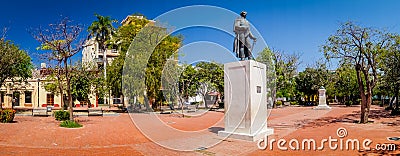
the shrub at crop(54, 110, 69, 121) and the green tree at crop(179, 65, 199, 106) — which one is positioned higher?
the green tree at crop(179, 65, 199, 106)

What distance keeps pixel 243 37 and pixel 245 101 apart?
2414 millimetres

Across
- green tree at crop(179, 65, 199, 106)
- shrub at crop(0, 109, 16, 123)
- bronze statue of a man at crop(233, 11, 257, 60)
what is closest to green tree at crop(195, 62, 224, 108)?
green tree at crop(179, 65, 199, 106)

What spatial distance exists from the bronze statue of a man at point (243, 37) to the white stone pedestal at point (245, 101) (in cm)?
51

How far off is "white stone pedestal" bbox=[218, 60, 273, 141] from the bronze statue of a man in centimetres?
51

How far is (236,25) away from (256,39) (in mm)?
978

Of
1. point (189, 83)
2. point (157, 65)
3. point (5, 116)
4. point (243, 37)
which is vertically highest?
point (157, 65)

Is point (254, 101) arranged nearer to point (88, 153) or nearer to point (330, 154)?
point (330, 154)

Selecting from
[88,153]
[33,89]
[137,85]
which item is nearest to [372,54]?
[88,153]

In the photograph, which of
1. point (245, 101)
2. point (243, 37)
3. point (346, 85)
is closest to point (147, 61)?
point (243, 37)

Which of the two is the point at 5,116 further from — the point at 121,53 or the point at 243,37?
the point at 243,37

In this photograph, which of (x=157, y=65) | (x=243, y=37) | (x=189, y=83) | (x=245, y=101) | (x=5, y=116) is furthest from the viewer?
(x=189, y=83)

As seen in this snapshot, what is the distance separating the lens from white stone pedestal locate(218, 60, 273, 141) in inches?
403

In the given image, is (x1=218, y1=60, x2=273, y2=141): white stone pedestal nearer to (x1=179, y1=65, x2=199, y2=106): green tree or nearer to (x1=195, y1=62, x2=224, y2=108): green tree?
(x1=179, y1=65, x2=199, y2=106): green tree

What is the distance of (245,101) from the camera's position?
10336 millimetres
